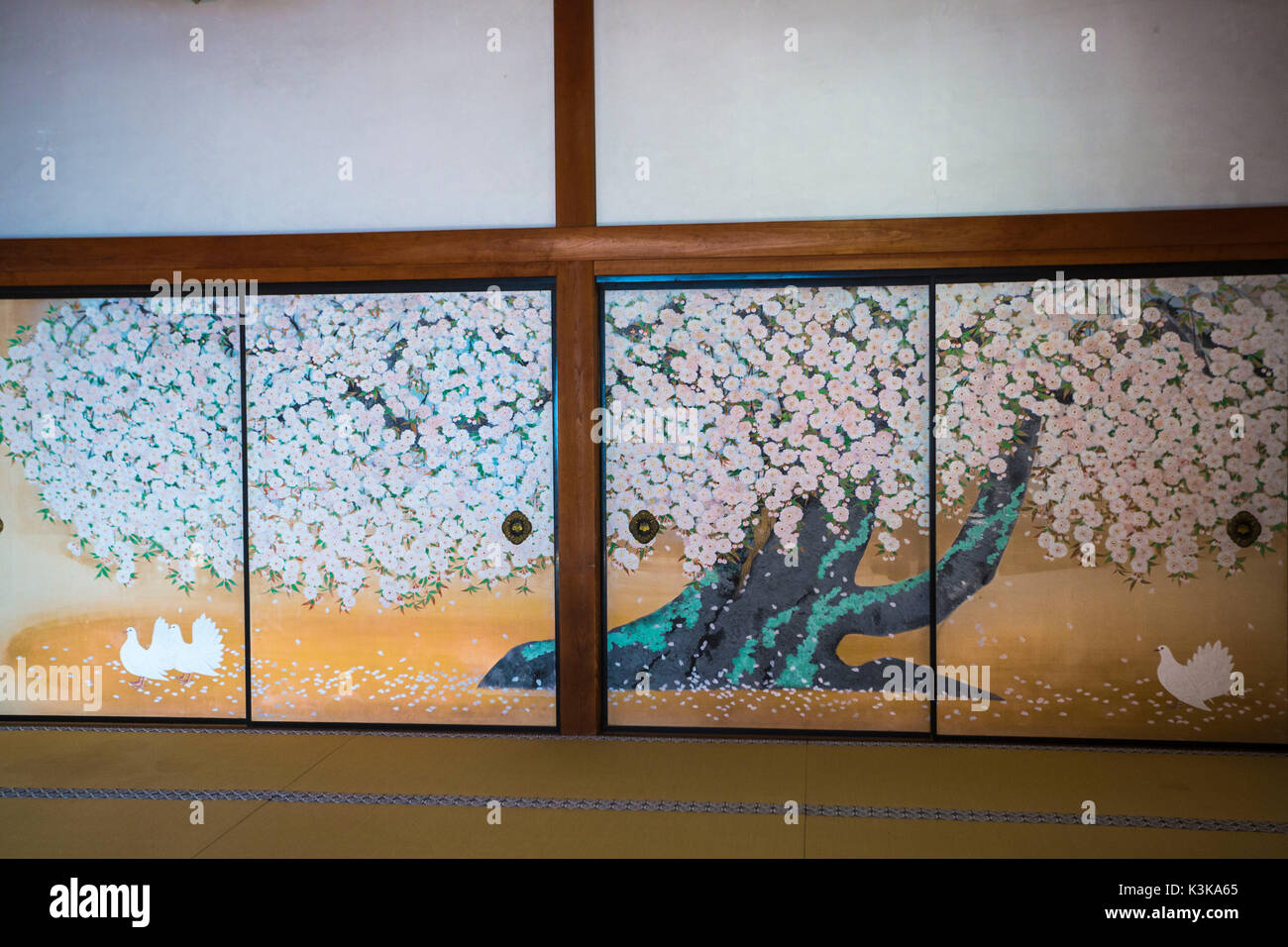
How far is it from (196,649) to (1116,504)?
371cm

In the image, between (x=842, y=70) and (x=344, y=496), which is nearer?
(x=842, y=70)

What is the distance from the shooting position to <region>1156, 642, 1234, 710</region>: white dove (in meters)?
3.35

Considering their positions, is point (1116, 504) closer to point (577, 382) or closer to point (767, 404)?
point (767, 404)

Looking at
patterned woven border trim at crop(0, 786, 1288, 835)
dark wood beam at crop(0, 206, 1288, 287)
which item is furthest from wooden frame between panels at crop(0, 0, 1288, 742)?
patterned woven border trim at crop(0, 786, 1288, 835)

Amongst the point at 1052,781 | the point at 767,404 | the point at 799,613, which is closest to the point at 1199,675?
the point at 1052,781

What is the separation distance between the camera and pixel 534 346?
358 centimetres

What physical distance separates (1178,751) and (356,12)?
4267 millimetres

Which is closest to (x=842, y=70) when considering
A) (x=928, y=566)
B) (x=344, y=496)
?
(x=928, y=566)

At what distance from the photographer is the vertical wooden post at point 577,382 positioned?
3.50m

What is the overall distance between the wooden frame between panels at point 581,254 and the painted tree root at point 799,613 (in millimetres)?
195

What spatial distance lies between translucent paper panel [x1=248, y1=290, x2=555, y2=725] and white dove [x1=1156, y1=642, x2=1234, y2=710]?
2351mm

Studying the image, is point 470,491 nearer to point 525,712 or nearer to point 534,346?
point 534,346

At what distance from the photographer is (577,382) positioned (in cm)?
354

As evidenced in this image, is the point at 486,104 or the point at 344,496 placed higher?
the point at 486,104
